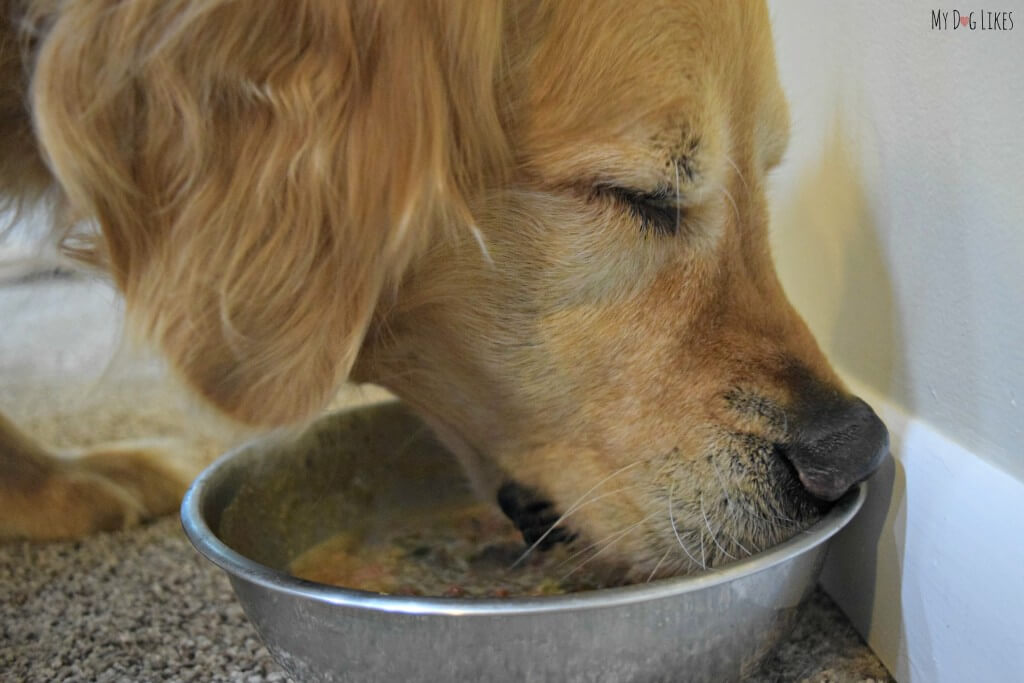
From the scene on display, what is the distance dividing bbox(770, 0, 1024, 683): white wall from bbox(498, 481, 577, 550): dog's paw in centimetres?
33

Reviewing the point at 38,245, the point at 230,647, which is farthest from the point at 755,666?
the point at 38,245

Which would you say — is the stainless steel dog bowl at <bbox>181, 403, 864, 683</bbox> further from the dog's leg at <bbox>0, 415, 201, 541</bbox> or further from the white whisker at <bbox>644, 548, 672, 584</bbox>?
the dog's leg at <bbox>0, 415, 201, 541</bbox>

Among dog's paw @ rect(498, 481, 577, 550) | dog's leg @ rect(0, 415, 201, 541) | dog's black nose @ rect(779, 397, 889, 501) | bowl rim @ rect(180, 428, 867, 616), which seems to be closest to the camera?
bowl rim @ rect(180, 428, 867, 616)

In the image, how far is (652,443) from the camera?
901 mm

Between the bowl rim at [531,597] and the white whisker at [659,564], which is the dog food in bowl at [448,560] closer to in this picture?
the white whisker at [659,564]

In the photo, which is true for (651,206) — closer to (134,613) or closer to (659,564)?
(659,564)

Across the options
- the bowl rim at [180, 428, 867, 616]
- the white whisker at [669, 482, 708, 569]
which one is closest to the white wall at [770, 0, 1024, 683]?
the bowl rim at [180, 428, 867, 616]

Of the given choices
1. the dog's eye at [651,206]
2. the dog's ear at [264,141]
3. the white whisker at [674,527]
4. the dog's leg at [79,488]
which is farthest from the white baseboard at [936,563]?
the dog's leg at [79,488]

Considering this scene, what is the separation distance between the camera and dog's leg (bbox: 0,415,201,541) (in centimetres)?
125

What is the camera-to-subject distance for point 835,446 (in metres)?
0.86

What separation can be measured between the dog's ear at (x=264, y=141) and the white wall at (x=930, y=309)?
42 centimetres

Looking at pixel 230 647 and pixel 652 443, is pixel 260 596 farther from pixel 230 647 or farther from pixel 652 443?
pixel 652 443

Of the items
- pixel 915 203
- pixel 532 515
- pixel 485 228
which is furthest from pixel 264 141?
pixel 915 203

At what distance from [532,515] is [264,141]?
49 centimetres
